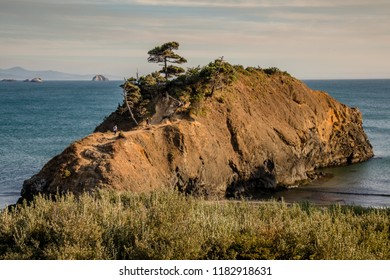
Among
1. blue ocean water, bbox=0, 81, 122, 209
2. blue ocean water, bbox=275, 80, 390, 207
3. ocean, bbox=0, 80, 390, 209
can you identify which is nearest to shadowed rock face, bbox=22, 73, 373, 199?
blue ocean water, bbox=275, 80, 390, 207

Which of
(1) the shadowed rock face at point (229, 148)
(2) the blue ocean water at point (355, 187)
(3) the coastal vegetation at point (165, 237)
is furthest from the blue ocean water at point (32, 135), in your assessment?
(2) the blue ocean water at point (355, 187)

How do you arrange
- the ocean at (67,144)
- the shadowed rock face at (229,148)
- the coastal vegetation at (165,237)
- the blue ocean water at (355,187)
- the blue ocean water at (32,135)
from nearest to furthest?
the coastal vegetation at (165,237) → the shadowed rock face at (229,148) → the blue ocean water at (355,187) → the ocean at (67,144) → the blue ocean water at (32,135)

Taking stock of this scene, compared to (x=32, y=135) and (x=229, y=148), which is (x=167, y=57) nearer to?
(x=229, y=148)

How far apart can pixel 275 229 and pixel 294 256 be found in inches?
80.6

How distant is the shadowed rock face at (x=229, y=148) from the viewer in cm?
3684

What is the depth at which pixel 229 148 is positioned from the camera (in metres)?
46.9

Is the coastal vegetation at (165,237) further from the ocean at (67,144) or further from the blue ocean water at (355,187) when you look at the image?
the blue ocean water at (355,187)

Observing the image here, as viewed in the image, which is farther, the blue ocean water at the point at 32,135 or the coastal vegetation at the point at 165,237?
the blue ocean water at the point at 32,135

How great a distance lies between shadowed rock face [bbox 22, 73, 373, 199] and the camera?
36844 mm

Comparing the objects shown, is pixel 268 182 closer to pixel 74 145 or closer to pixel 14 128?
pixel 74 145

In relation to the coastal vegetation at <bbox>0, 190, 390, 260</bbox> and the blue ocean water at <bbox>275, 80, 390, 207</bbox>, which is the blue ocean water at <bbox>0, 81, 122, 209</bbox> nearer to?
the coastal vegetation at <bbox>0, 190, 390, 260</bbox>

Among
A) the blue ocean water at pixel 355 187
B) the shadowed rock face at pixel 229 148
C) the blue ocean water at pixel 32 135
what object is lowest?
the blue ocean water at pixel 355 187

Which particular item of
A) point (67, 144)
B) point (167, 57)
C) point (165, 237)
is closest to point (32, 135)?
point (67, 144)

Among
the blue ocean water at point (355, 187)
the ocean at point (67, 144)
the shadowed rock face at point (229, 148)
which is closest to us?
the shadowed rock face at point (229, 148)
